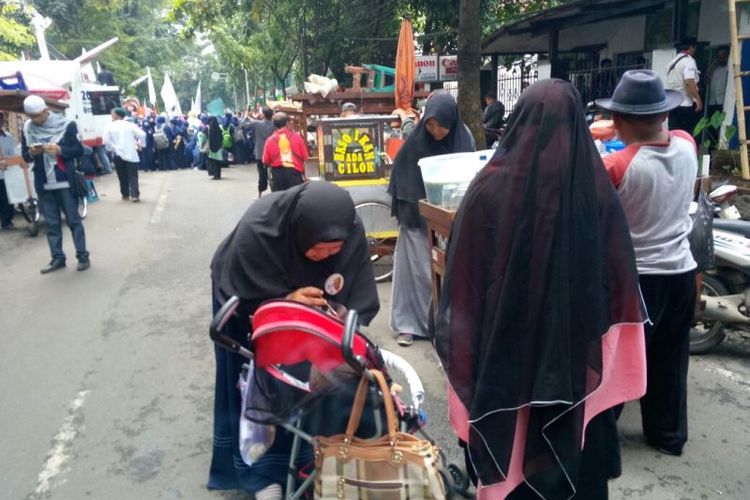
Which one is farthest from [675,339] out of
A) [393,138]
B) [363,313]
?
[393,138]

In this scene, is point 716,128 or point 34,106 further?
point 716,128

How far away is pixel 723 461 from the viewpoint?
321 cm

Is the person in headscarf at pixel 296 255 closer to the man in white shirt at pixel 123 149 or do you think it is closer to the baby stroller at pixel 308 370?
the baby stroller at pixel 308 370

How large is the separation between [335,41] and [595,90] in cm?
763

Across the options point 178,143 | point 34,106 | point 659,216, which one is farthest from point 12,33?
point 659,216

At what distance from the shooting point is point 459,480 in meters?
2.94

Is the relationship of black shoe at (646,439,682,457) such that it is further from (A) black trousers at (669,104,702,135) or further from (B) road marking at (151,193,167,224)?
(B) road marking at (151,193,167,224)

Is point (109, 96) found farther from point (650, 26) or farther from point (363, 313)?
point (363, 313)

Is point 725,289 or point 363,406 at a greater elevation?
point 363,406

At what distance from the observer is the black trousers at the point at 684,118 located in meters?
8.83

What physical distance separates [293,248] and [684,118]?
26.9 ft

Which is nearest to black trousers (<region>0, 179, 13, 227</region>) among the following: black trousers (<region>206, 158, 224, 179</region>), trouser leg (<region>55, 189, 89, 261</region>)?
trouser leg (<region>55, 189, 89, 261</region>)

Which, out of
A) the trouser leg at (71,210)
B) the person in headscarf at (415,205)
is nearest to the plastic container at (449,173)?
the person in headscarf at (415,205)

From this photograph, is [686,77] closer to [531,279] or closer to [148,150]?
[531,279]
